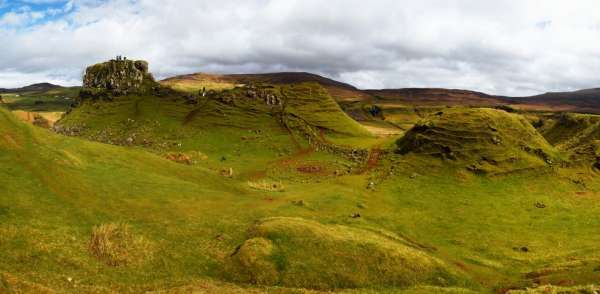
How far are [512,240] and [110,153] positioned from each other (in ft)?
179

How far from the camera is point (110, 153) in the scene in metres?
55.7

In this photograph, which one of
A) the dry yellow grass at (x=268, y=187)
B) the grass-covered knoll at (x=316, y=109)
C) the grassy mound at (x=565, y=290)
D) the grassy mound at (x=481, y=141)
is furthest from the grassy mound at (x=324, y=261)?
the grass-covered knoll at (x=316, y=109)

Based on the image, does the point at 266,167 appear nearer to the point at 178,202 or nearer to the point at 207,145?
the point at 207,145

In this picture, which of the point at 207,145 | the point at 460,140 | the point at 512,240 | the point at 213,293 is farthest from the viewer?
the point at 207,145

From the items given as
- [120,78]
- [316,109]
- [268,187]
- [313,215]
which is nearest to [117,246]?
[313,215]

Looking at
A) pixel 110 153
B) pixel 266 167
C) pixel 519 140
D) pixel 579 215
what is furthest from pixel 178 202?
pixel 519 140

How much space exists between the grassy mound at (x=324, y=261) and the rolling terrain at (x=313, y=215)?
0.44 ft

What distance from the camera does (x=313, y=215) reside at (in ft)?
168

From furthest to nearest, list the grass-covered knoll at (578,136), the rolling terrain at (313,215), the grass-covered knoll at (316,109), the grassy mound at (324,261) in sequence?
1. the grass-covered knoll at (316,109)
2. the grass-covered knoll at (578,136)
3. the grassy mound at (324,261)
4. the rolling terrain at (313,215)

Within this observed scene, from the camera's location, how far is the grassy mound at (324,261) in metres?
33.8

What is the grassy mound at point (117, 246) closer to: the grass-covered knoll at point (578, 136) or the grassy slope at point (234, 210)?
the grassy slope at point (234, 210)

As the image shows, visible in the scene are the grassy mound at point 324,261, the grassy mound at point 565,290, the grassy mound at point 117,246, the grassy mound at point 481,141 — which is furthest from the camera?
the grassy mound at point 481,141

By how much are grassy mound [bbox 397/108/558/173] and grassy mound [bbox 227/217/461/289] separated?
2000 inches

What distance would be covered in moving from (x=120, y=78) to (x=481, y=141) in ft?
422
